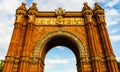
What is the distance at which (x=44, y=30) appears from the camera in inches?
727

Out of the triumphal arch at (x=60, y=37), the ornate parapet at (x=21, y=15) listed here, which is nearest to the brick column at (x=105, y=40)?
the triumphal arch at (x=60, y=37)

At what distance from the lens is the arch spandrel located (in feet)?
55.1

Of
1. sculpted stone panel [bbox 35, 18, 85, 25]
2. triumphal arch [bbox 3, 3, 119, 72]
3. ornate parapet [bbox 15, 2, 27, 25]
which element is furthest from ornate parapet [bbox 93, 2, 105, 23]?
ornate parapet [bbox 15, 2, 27, 25]

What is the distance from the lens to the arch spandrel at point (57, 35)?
16797 mm

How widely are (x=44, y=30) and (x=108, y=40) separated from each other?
8.13 metres

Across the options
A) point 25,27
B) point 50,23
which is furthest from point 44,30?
point 25,27

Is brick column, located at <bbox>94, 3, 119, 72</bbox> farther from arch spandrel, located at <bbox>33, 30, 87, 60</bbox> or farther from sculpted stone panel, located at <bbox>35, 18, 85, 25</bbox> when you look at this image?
arch spandrel, located at <bbox>33, 30, 87, 60</bbox>

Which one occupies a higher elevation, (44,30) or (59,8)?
(59,8)

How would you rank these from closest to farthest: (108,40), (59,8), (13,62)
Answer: (13,62) → (108,40) → (59,8)

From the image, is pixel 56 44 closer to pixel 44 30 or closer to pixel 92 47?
pixel 44 30

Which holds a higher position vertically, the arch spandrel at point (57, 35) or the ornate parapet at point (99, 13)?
the ornate parapet at point (99, 13)

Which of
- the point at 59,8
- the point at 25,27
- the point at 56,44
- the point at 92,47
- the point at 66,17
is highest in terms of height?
the point at 59,8

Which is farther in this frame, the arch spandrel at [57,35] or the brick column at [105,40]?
the arch spandrel at [57,35]

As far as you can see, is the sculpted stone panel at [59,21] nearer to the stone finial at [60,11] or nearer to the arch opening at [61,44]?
the stone finial at [60,11]
